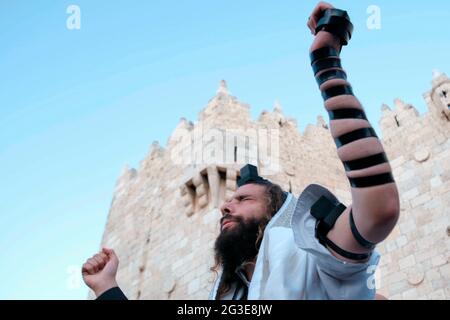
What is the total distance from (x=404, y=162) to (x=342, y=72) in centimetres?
687

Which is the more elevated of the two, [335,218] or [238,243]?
[238,243]

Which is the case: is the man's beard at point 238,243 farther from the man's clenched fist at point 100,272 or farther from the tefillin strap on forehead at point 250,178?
the man's clenched fist at point 100,272

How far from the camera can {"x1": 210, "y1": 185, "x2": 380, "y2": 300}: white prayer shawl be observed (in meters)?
1.62

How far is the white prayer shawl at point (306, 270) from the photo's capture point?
1.62m

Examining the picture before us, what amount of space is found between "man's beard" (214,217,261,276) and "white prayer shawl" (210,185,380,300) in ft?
1.29

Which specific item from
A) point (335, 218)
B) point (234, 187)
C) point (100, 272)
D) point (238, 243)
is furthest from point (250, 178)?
point (234, 187)

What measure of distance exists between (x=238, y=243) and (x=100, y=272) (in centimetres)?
84

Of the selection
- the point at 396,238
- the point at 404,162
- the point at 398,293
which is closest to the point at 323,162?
the point at 404,162

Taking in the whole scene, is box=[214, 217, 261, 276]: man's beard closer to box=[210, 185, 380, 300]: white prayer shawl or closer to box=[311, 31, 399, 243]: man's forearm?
box=[210, 185, 380, 300]: white prayer shawl

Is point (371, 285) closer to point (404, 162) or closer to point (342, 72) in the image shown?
point (342, 72)

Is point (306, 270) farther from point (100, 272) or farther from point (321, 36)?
point (100, 272)

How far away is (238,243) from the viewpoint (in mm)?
2387

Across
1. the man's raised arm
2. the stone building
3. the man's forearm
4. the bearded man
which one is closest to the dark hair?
the bearded man

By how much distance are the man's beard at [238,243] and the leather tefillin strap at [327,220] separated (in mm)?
681
